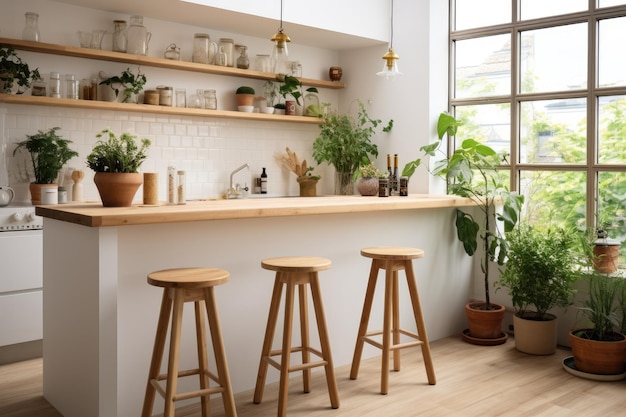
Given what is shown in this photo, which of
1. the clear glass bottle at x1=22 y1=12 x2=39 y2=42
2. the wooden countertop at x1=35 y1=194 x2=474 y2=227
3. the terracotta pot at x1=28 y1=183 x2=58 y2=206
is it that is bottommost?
the wooden countertop at x1=35 y1=194 x2=474 y2=227

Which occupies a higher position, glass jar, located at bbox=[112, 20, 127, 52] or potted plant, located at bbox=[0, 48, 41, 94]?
glass jar, located at bbox=[112, 20, 127, 52]

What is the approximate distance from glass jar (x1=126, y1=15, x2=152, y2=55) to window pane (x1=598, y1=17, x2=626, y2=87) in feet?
11.9

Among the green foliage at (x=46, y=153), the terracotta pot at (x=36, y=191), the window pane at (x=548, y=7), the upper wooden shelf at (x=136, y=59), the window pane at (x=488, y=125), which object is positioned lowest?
the terracotta pot at (x=36, y=191)

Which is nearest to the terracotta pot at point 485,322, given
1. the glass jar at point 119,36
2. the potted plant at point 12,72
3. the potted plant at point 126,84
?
the potted plant at point 126,84

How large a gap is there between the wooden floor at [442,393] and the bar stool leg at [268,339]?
0.27ft

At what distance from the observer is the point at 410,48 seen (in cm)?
597

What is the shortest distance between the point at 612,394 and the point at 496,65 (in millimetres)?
3061

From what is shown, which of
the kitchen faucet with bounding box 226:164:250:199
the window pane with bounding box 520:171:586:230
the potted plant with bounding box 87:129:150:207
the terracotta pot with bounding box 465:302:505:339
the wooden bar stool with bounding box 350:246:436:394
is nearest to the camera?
the potted plant with bounding box 87:129:150:207

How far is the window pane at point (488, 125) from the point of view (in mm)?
5617

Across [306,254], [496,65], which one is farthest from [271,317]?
[496,65]

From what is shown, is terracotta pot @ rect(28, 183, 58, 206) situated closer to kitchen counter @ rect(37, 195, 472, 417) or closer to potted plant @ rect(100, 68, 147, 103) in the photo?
potted plant @ rect(100, 68, 147, 103)

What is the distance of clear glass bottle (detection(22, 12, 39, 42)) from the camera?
460cm

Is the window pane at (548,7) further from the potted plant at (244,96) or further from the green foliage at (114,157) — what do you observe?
the green foliage at (114,157)

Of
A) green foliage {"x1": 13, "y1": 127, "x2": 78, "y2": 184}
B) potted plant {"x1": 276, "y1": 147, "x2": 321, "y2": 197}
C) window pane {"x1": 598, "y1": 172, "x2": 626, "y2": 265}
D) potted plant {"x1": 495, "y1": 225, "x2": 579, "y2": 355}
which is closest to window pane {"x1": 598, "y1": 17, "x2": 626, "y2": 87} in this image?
window pane {"x1": 598, "y1": 172, "x2": 626, "y2": 265}
